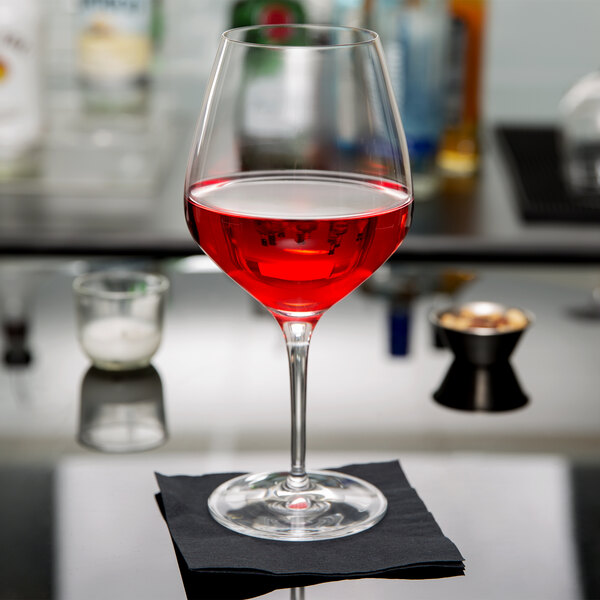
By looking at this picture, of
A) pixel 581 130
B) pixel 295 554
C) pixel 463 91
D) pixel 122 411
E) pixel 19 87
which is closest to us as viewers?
pixel 295 554

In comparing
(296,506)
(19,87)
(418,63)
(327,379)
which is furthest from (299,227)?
(418,63)

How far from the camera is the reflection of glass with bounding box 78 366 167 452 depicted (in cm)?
74

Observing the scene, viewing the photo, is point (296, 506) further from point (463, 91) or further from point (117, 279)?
point (463, 91)

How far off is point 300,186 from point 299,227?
0.03m

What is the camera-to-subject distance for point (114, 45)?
1819 millimetres

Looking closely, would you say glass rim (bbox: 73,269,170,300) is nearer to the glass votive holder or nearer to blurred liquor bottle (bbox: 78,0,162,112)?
the glass votive holder

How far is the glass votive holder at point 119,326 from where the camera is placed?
0.85 m

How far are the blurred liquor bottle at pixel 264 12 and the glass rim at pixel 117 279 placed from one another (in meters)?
0.94

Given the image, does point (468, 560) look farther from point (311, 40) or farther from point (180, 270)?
point (180, 270)

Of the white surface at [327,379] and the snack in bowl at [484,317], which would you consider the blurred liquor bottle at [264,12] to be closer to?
the white surface at [327,379]

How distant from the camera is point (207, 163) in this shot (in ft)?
2.06

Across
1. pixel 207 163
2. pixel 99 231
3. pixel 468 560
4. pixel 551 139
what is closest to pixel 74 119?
pixel 99 231

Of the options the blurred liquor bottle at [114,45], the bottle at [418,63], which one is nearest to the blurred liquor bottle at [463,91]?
the bottle at [418,63]

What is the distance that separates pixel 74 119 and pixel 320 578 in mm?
1467
